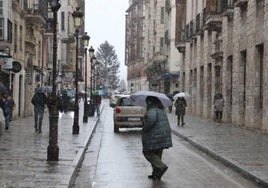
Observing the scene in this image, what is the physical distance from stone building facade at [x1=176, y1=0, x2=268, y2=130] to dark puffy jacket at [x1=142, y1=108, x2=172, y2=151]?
14.3 metres

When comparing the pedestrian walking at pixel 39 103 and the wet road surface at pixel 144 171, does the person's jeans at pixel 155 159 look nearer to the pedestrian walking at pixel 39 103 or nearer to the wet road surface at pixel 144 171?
the wet road surface at pixel 144 171

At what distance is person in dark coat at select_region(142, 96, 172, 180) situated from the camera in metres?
12.0

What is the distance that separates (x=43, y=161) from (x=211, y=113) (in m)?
27.5

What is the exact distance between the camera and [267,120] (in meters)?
25.3

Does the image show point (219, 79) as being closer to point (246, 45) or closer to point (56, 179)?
point (246, 45)

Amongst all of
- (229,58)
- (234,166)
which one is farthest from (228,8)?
(234,166)

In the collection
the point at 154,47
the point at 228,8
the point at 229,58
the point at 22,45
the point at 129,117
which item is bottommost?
the point at 129,117

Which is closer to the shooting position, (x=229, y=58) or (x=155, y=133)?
(x=155, y=133)

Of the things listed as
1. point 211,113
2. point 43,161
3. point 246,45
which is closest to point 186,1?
point 211,113

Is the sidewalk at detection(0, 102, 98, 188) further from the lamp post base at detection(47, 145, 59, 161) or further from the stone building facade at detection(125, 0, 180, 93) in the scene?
the stone building facade at detection(125, 0, 180, 93)

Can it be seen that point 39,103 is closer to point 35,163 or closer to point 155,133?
point 35,163

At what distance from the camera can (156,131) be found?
472 inches

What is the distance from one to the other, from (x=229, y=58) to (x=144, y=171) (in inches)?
→ 861

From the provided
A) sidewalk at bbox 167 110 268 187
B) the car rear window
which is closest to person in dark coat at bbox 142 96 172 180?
sidewalk at bbox 167 110 268 187
